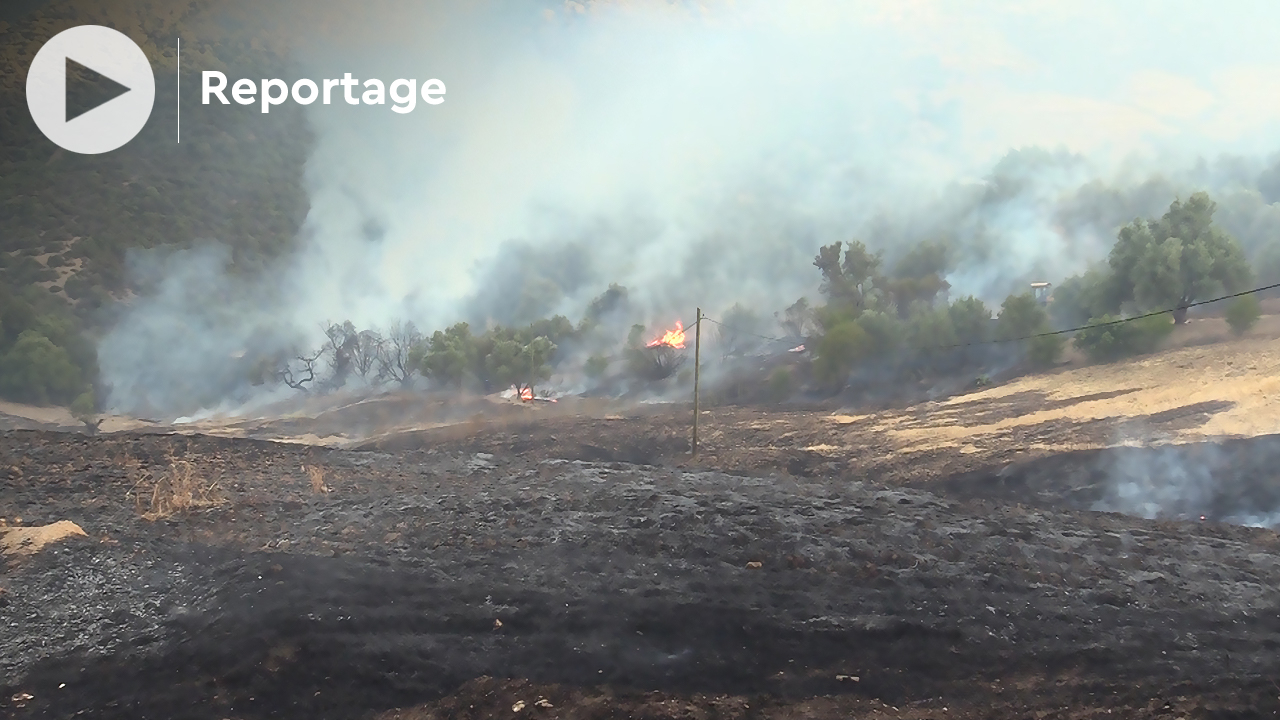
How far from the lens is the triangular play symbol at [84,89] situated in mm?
60812

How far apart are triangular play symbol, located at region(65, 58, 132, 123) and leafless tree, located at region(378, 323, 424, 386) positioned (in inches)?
1143

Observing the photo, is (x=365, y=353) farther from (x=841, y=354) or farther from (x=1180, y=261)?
(x=1180, y=261)

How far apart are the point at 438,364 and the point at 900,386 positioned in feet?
87.0

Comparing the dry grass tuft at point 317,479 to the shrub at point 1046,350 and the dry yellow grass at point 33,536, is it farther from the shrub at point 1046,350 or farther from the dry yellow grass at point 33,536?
the shrub at point 1046,350

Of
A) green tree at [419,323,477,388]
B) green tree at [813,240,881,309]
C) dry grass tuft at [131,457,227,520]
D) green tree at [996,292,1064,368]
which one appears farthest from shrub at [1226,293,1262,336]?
green tree at [419,323,477,388]

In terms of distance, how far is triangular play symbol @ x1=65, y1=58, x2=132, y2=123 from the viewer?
200ft

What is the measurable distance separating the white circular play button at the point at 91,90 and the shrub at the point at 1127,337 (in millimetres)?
66021

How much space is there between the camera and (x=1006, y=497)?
2272cm

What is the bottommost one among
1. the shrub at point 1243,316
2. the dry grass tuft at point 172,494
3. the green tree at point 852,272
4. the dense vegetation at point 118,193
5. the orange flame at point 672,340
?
the dry grass tuft at point 172,494

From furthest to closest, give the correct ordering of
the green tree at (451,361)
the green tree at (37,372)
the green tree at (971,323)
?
1. the green tree at (451,361)
2. the green tree at (37,372)
3. the green tree at (971,323)

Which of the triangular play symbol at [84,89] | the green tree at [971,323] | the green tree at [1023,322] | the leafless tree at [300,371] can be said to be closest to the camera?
the green tree at [1023,322]

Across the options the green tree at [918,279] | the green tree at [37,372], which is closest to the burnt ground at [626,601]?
the green tree at [37,372]

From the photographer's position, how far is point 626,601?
13.4m

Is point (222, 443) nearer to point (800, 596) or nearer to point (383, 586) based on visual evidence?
point (383, 586)
